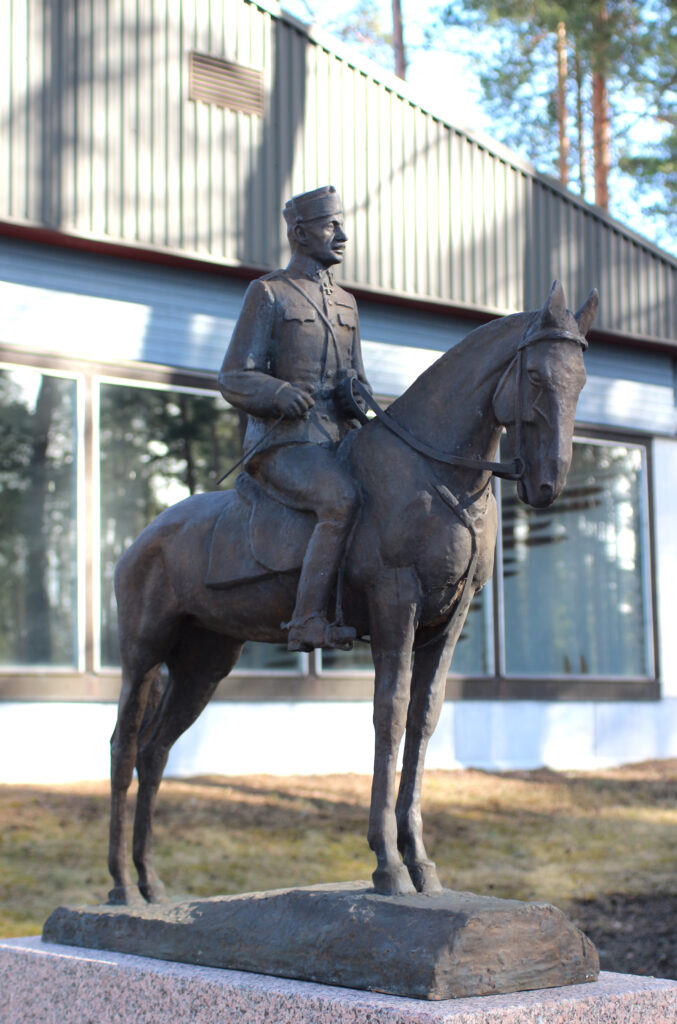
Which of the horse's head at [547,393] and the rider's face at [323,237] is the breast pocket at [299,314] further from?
the horse's head at [547,393]

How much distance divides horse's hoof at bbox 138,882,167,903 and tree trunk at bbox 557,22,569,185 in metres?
24.5

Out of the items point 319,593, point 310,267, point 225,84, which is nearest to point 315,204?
point 310,267

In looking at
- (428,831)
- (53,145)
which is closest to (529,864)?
(428,831)

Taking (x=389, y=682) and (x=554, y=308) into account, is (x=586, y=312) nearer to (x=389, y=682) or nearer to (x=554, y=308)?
(x=554, y=308)

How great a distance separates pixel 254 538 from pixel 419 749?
115 cm

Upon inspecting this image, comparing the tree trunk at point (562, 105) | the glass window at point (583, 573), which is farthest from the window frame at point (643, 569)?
the tree trunk at point (562, 105)

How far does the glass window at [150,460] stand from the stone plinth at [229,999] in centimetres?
662

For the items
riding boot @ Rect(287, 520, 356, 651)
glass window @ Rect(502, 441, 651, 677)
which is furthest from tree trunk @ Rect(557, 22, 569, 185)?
riding boot @ Rect(287, 520, 356, 651)

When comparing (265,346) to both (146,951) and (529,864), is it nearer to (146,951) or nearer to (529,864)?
(146,951)

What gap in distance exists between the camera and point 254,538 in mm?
5859

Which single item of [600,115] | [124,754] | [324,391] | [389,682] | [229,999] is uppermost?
[600,115]

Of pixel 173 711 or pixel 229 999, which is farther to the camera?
pixel 173 711

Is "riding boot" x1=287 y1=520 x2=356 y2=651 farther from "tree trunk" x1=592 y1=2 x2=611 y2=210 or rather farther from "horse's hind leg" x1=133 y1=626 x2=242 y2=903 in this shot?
"tree trunk" x1=592 y1=2 x2=611 y2=210

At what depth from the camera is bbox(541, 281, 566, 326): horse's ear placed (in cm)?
502
